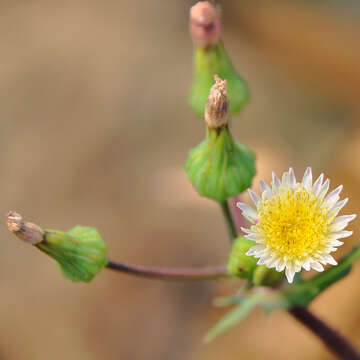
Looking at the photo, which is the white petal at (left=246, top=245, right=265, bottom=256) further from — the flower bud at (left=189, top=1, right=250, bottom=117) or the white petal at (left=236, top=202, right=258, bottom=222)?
the flower bud at (left=189, top=1, right=250, bottom=117)

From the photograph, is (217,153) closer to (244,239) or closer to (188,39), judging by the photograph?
(244,239)

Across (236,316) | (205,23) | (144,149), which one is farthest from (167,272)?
(144,149)

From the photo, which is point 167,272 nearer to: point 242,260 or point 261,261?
point 242,260

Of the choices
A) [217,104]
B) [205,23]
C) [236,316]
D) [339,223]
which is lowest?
[236,316]

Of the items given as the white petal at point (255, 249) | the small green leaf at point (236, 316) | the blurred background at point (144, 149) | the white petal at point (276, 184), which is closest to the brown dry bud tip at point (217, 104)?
the white petal at point (276, 184)

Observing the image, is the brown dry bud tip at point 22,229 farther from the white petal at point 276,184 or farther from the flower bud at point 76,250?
the white petal at point 276,184

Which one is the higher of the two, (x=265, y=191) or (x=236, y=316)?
(x=265, y=191)
